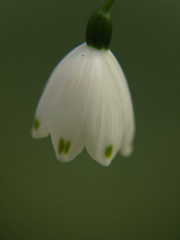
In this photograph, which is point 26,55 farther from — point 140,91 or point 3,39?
point 140,91

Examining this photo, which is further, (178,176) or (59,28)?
(178,176)

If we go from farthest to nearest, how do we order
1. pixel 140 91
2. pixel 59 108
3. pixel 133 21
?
1. pixel 140 91
2. pixel 133 21
3. pixel 59 108

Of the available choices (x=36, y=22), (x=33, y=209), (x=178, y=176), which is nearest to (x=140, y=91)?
(x=178, y=176)

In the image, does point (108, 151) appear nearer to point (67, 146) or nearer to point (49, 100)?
point (67, 146)

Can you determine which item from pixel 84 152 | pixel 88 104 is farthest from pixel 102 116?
pixel 84 152

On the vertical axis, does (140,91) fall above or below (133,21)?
below

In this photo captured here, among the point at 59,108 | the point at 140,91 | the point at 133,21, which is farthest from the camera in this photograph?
the point at 140,91

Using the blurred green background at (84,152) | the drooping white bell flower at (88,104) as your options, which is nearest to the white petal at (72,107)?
the drooping white bell flower at (88,104)
